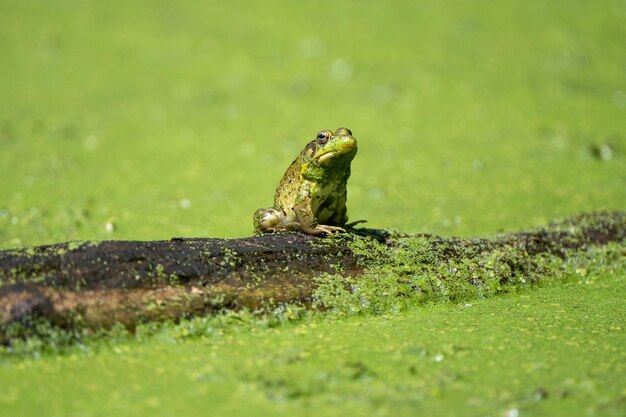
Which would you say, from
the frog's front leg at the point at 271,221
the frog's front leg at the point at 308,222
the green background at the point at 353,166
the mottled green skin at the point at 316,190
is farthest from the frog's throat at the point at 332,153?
the green background at the point at 353,166

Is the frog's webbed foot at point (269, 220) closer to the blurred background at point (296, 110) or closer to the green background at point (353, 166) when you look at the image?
the green background at point (353, 166)

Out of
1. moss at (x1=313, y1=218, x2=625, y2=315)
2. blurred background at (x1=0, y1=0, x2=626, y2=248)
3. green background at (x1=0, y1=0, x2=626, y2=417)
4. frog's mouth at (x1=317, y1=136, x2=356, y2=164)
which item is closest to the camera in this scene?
green background at (x1=0, y1=0, x2=626, y2=417)

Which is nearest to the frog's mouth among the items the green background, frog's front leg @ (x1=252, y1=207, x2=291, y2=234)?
frog's front leg @ (x1=252, y1=207, x2=291, y2=234)

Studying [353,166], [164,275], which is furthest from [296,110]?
[164,275]

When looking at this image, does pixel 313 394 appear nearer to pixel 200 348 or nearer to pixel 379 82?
pixel 200 348

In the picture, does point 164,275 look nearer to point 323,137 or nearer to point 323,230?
point 323,230

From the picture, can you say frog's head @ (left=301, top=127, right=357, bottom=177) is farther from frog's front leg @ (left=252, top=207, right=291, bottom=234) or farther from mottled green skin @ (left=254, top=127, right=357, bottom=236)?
frog's front leg @ (left=252, top=207, right=291, bottom=234)

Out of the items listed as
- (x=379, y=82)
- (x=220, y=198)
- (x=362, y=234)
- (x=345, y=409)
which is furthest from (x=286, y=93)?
(x=345, y=409)
